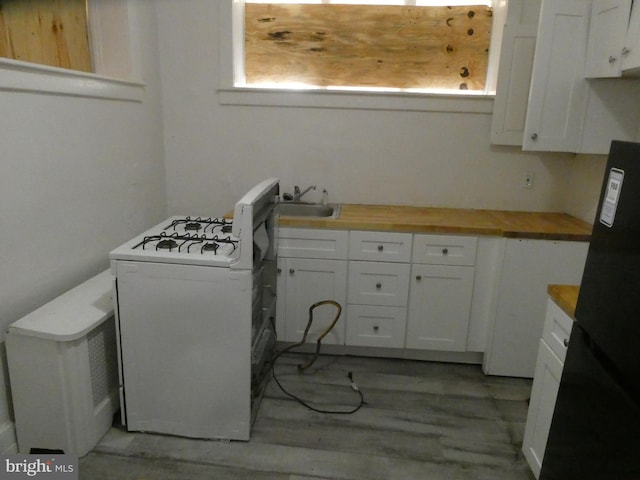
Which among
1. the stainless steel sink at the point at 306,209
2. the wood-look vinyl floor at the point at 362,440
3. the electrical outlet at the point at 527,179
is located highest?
the electrical outlet at the point at 527,179

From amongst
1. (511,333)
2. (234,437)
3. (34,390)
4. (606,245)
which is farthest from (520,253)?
(34,390)

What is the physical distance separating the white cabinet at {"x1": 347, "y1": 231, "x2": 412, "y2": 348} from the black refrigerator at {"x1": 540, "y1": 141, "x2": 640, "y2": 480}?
4.36 ft

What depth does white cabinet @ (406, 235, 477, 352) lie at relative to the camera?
2.64 meters

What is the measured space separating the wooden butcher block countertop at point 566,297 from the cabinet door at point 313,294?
123 cm

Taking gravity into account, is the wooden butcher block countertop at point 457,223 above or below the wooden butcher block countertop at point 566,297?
above

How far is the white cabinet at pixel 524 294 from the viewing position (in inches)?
99.8

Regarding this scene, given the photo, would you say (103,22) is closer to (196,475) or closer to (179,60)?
(179,60)

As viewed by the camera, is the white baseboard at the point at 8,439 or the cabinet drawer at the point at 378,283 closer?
Answer: the white baseboard at the point at 8,439

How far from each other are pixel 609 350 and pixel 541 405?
764mm

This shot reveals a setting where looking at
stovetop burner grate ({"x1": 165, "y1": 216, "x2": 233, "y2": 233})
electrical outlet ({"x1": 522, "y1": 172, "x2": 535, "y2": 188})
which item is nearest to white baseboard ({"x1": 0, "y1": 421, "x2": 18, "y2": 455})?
stovetop burner grate ({"x1": 165, "y1": 216, "x2": 233, "y2": 233})

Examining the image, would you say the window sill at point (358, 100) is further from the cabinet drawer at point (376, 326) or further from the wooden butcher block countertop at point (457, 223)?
the cabinet drawer at point (376, 326)

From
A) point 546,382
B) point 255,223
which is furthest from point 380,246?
point 546,382

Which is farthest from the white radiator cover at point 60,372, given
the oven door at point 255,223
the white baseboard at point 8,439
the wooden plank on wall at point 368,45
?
the wooden plank on wall at point 368,45

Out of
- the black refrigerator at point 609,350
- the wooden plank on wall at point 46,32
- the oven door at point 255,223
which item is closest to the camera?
the black refrigerator at point 609,350
